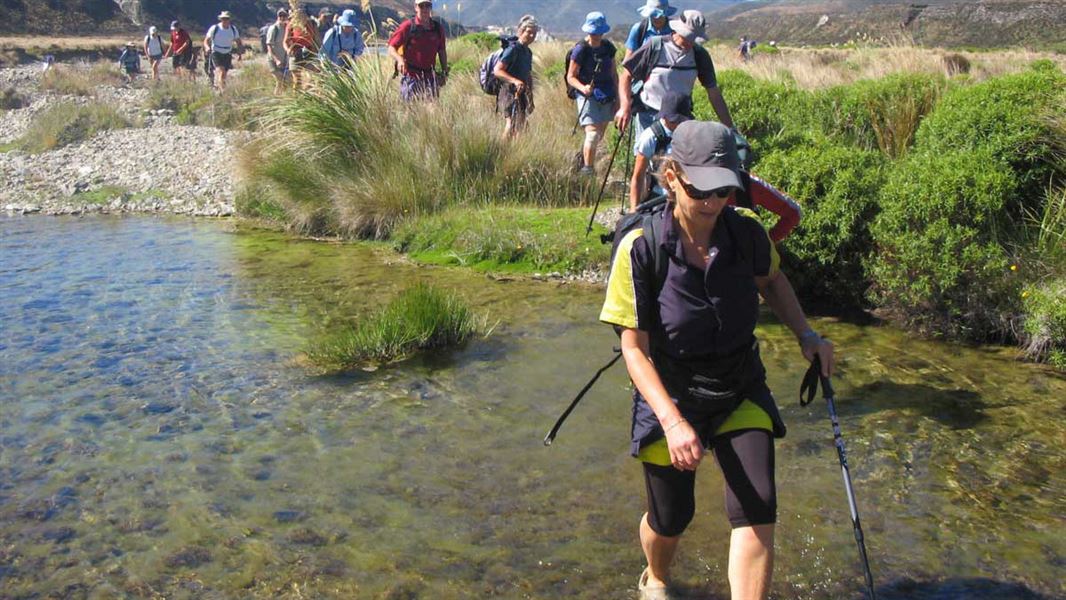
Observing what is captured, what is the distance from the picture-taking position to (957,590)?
4.41 m

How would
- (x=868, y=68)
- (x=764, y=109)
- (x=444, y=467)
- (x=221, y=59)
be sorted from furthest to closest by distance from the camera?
1. (x=221, y=59)
2. (x=868, y=68)
3. (x=764, y=109)
4. (x=444, y=467)

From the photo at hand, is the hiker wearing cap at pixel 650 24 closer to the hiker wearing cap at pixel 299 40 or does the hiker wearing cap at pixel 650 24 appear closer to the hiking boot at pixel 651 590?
the hiker wearing cap at pixel 299 40

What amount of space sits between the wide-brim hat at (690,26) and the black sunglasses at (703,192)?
494cm

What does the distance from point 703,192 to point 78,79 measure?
28254 mm

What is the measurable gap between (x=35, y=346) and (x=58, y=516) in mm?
2969

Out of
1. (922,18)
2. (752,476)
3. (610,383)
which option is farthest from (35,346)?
(922,18)

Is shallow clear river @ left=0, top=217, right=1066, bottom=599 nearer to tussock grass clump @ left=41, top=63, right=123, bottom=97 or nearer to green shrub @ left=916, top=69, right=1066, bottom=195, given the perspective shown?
green shrub @ left=916, top=69, right=1066, bottom=195

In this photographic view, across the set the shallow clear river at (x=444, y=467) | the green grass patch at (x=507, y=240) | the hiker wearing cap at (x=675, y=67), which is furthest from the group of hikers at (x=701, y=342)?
the green grass patch at (x=507, y=240)

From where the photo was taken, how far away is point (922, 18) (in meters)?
49.0

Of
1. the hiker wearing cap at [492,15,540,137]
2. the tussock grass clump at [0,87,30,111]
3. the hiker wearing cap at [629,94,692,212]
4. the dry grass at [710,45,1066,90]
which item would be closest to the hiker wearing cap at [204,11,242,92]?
the tussock grass clump at [0,87,30,111]

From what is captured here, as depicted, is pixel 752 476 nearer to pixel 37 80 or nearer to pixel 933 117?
pixel 933 117

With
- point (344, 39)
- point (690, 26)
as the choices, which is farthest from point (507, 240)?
point (344, 39)

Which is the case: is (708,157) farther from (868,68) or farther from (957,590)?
(868,68)

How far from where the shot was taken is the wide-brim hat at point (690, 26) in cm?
812
